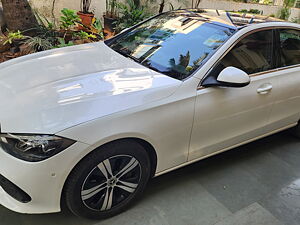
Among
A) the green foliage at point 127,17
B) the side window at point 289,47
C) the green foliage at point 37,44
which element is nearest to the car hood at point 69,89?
the side window at point 289,47

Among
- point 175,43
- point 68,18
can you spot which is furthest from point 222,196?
point 68,18

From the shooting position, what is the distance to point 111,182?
1.96m

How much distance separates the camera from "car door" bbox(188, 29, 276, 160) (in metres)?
2.22

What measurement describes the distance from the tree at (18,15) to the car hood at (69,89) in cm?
259

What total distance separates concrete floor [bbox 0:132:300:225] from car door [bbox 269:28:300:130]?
451 millimetres

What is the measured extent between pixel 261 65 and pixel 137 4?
5079 millimetres

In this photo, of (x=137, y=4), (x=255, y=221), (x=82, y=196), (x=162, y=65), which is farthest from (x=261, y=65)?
(x=137, y=4)

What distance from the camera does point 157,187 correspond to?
8.04 ft

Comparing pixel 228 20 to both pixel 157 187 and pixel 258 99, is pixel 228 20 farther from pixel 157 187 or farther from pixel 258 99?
pixel 157 187

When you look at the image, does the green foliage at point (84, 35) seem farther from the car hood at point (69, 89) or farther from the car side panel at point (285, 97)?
the car side panel at point (285, 97)

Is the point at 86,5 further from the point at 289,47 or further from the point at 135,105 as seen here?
the point at 135,105

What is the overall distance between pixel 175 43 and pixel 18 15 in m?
3.38

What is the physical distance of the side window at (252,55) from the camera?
2322 mm

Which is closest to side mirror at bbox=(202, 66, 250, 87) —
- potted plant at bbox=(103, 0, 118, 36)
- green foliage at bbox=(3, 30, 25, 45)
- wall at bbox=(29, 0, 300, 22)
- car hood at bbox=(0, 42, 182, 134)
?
car hood at bbox=(0, 42, 182, 134)
